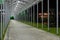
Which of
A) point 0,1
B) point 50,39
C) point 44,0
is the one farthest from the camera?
point 44,0

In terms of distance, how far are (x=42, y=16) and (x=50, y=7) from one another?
2867 mm

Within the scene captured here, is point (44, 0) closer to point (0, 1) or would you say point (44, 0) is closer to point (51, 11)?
point (51, 11)

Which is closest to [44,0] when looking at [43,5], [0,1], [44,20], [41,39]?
[43,5]

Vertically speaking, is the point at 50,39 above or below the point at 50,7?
below

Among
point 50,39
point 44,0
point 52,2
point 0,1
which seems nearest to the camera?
point 0,1

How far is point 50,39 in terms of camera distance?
50.6 feet

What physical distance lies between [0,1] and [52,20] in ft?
61.1

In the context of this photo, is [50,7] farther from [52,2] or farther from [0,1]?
[0,1]

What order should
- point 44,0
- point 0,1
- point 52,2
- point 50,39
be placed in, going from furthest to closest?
1. point 44,0
2. point 52,2
3. point 50,39
4. point 0,1

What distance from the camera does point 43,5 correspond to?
100 ft

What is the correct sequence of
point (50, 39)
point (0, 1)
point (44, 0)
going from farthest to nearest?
point (44, 0)
point (50, 39)
point (0, 1)

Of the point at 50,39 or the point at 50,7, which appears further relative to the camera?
the point at 50,7

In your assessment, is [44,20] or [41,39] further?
[44,20]

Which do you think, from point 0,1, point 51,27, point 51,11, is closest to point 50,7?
point 51,11
